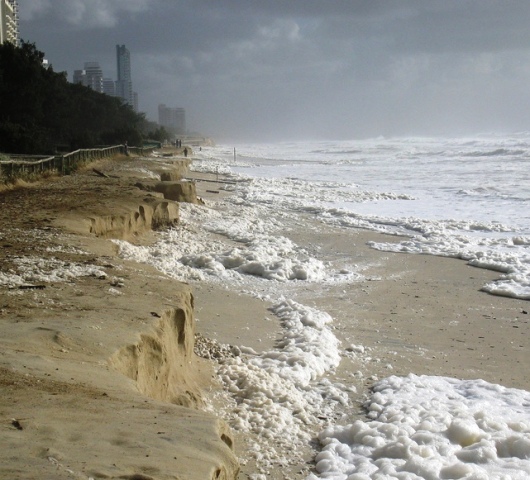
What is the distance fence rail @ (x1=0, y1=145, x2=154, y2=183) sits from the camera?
1478 cm

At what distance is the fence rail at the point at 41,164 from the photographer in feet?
48.5

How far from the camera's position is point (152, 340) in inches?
199

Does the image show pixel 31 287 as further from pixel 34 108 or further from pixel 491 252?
pixel 34 108

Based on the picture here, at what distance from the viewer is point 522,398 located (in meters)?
6.28

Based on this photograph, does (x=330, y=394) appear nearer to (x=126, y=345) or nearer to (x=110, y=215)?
(x=126, y=345)

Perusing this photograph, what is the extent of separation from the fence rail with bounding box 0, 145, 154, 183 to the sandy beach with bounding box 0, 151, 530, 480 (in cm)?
124

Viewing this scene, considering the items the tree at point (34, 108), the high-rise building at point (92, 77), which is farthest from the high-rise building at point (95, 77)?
the tree at point (34, 108)

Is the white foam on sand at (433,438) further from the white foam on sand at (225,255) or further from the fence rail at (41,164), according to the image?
the fence rail at (41,164)

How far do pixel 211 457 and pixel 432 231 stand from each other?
14.3 meters

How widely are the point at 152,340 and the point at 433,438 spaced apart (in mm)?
2438

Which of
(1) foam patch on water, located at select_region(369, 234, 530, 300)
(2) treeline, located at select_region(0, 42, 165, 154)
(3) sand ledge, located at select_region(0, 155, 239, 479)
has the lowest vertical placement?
(1) foam patch on water, located at select_region(369, 234, 530, 300)

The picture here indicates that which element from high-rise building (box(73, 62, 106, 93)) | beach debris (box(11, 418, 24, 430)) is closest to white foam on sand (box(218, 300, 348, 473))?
beach debris (box(11, 418, 24, 430))

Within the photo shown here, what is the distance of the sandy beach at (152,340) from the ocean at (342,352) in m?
0.26

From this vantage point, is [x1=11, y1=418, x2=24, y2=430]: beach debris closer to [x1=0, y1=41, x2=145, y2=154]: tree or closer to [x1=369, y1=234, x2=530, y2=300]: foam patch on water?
[x1=369, y1=234, x2=530, y2=300]: foam patch on water
